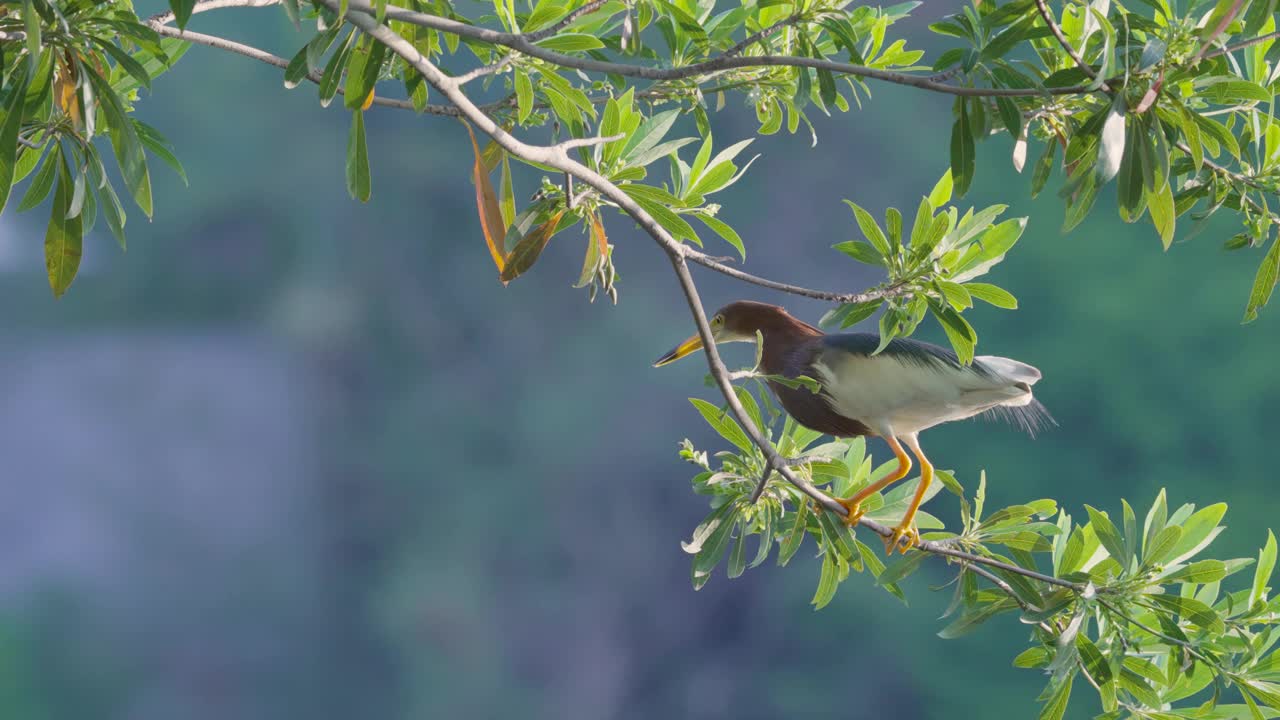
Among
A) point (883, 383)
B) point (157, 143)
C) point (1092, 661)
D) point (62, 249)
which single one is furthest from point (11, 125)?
point (1092, 661)

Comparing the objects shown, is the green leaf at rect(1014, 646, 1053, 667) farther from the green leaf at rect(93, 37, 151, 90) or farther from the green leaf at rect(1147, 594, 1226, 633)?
the green leaf at rect(93, 37, 151, 90)

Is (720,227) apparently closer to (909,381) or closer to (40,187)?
(909,381)

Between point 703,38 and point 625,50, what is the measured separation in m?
0.36

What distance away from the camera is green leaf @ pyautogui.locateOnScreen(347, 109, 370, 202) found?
4.66ft

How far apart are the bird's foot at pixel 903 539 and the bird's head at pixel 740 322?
34 cm

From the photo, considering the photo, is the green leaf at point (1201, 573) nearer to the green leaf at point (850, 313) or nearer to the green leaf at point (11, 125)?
the green leaf at point (850, 313)

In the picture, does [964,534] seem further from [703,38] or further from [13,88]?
[13,88]

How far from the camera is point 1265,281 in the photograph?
1.50 m

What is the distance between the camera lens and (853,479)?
1.83 meters

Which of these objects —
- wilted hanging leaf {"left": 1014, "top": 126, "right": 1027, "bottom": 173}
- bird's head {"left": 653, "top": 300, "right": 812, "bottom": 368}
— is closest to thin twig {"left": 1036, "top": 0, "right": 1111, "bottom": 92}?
wilted hanging leaf {"left": 1014, "top": 126, "right": 1027, "bottom": 173}

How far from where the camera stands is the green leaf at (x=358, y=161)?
1421 millimetres

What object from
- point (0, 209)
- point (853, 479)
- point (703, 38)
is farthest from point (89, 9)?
point (853, 479)

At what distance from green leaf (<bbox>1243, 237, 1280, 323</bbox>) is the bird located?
0.31 meters

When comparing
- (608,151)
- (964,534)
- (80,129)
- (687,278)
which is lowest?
(964,534)
